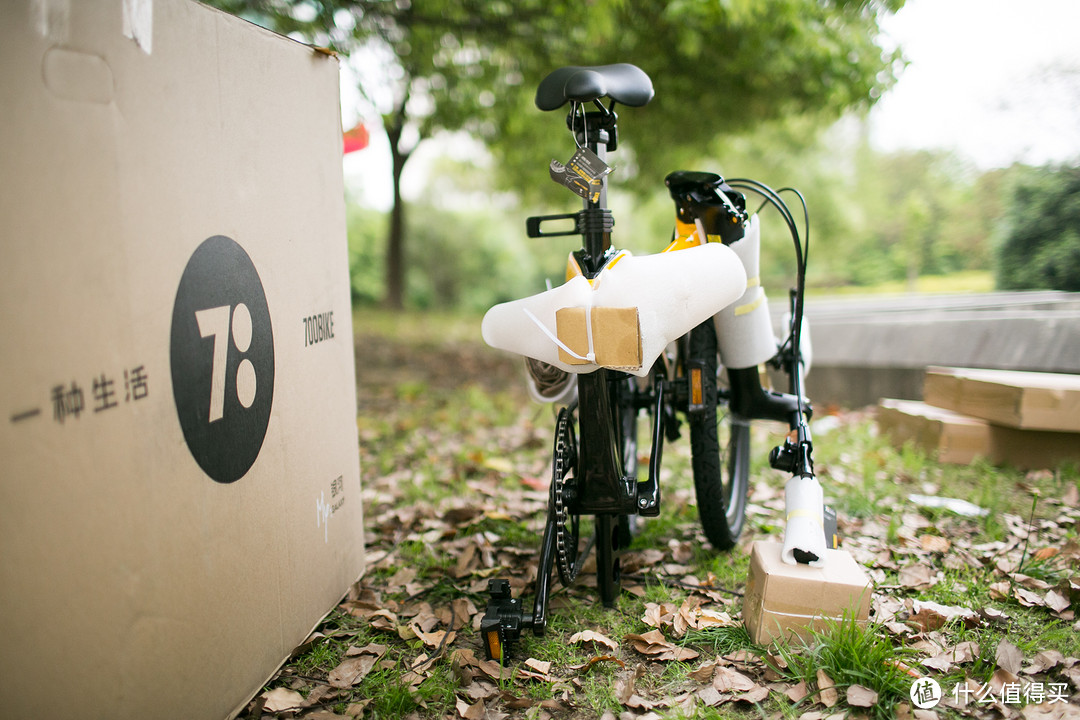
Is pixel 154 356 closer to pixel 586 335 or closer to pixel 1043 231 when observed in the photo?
pixel 586 335

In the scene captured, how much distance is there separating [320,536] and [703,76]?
4801 millimetres

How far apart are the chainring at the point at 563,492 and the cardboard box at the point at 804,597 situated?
61 centimetres

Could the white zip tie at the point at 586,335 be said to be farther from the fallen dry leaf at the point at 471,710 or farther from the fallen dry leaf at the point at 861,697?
the fallen dry leaf at the point at 861,697

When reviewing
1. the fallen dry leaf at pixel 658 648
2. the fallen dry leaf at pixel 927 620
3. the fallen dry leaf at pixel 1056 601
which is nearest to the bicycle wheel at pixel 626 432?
the fallen dry leaf at pixel 658 648

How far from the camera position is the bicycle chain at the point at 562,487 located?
6.91ft

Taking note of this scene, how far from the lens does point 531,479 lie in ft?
12.0

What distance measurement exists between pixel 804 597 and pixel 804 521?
0.24 metres

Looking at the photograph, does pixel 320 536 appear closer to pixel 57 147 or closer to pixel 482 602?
pixel 482 602

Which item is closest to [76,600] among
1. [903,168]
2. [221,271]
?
[221,271]

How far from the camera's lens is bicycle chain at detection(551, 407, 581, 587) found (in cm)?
211

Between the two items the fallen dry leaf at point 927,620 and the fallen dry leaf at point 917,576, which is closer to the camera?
the fallen dry leaf at point 927,620

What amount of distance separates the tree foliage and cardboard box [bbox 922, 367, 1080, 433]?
2.43m

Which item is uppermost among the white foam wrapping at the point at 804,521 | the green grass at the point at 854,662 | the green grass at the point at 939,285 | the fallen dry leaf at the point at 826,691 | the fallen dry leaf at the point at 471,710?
the green grass at the point at 939,285

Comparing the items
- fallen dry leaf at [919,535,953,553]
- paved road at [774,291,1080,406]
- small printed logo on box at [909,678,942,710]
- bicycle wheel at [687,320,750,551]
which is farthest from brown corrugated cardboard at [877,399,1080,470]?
small printed logo on box at [909,678,942,710]
